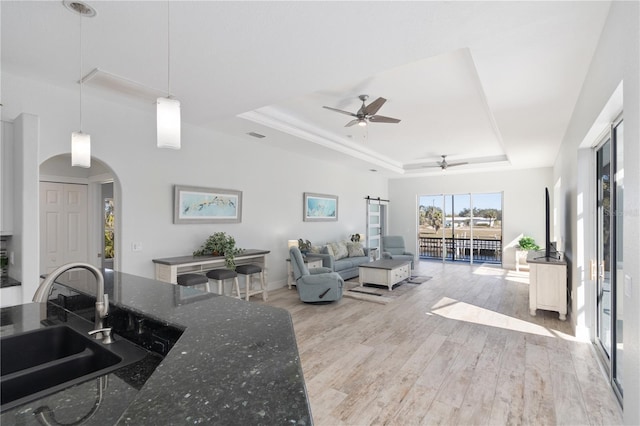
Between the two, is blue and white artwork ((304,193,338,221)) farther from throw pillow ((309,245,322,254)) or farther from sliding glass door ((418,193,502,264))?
sliding glass door ((418,193,502,264))

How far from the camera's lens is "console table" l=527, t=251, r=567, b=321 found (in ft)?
14.5

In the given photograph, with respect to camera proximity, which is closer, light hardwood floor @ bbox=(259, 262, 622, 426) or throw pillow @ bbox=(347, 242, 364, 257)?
light hardwood floor @ bbox=(259, 262, 622, 426)

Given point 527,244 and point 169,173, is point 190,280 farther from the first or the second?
point 527,244

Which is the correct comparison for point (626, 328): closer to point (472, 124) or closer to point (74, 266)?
point (74, 266)

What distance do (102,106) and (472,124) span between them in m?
5.41

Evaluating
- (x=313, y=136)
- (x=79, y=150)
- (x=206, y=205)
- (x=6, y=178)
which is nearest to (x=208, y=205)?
(x=206, y=205)

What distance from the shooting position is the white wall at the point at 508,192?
867 centimetres

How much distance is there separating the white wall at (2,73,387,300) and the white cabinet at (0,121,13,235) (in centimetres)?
23

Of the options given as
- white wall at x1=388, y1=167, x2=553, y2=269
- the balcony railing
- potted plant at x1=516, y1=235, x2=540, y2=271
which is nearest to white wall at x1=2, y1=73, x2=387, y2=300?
white wall at x1=388, y1=167, x2=553, y2=269

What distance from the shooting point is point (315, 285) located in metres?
5.14

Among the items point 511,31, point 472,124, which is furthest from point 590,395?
point 472,124

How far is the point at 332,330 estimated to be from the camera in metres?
4.02

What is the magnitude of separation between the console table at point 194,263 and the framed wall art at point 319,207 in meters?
1.80

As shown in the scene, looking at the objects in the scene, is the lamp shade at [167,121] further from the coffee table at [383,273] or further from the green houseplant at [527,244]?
the green houseplant at [527,244]
